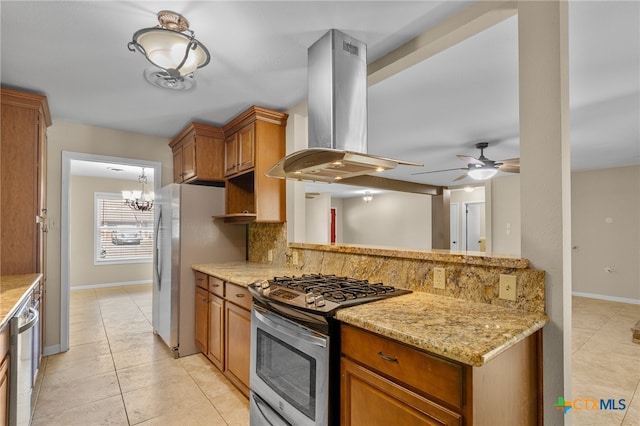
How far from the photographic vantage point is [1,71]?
234 centimetres

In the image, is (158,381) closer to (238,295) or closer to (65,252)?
(238,295)

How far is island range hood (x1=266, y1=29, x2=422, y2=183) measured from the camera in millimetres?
1905

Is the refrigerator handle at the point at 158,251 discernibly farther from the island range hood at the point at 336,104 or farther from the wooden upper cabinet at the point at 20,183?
the island range hood at the point at 336,104

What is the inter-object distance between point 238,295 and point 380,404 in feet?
4.75

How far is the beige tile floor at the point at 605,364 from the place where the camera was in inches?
88.5

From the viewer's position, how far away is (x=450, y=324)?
127 centimetres

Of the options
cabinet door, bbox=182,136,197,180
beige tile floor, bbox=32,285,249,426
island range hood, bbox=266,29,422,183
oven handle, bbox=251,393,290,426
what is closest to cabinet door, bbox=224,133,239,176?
cabinet door, bbox=182,136,197,180

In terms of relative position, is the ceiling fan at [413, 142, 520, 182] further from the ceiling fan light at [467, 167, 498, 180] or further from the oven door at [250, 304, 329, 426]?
the oven door at [250, 304, 329, 426]

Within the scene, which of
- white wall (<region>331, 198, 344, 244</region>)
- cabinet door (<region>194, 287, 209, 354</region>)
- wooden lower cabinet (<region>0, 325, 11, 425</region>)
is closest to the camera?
wooden lower cabinet (<region>0, 325, 11, 425</region>)

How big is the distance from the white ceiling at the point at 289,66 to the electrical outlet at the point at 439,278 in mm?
1395

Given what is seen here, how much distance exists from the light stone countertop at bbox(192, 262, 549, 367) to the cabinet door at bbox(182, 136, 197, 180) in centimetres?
266

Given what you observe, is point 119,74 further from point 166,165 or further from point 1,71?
point 166,165

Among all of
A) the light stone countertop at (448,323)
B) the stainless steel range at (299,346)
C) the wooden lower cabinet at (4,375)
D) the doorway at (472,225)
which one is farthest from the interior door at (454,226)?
the wooden lower cabinet at (4,375)

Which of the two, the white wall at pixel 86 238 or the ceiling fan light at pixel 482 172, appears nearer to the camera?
→ the ceiling fan light at pixel 482 172
